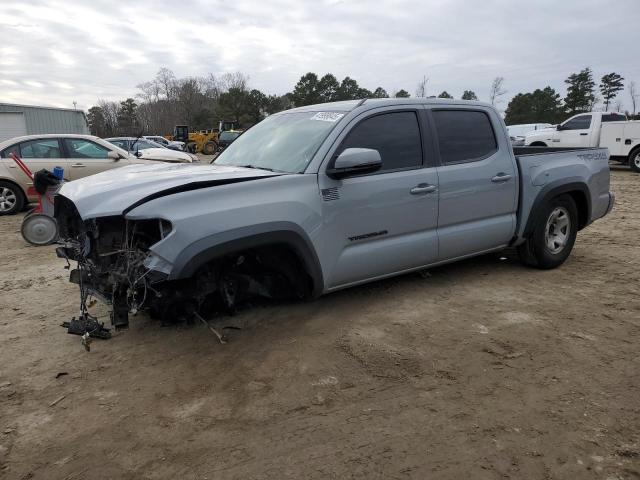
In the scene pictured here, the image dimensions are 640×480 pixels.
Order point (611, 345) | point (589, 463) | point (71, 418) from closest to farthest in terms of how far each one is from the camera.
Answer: point (589, 463) < point (71, 418) < point (611, 345)

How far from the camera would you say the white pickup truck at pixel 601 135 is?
16.0m

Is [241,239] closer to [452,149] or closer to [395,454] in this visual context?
[395,454]

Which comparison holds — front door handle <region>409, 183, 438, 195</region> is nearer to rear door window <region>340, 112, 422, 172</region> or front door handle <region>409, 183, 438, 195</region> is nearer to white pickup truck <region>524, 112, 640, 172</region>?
rear door window <region>340, 112, 422, 172</region>

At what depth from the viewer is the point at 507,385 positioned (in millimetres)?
2988

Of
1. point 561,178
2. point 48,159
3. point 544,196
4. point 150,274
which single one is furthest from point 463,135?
point 48,159

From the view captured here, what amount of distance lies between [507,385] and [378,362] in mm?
818

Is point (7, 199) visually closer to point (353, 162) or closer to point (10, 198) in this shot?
point (10, 198)

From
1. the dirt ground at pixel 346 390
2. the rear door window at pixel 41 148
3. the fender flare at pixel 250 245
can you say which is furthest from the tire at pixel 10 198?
the fender flare at pixel 250 245

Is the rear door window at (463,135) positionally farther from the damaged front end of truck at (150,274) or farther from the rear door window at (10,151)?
the rear door window at (10,151)

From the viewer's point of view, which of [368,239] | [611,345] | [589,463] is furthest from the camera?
[368,239]

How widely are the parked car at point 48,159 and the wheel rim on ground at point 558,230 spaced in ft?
24.5

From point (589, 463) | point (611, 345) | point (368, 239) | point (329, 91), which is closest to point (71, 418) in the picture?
point (368, 239)

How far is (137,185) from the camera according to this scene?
11.0ft

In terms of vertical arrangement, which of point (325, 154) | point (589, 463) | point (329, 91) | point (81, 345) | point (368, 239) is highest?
point (329, 91)
